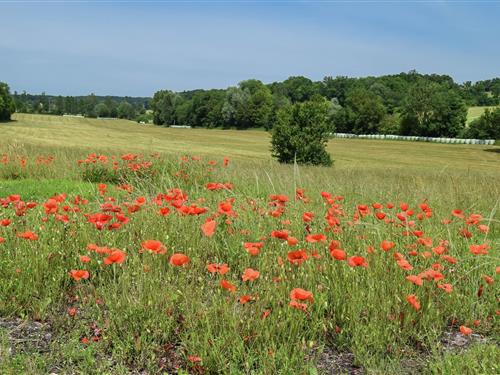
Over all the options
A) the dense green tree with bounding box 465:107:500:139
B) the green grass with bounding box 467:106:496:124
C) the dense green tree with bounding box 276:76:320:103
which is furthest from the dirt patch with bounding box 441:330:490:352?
the dense green tree with bounding box 276:76:320:103

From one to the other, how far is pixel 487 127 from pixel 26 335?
63873mm

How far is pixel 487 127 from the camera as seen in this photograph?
192 feet

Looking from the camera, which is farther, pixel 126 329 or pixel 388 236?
pixel 388 236

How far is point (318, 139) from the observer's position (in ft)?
75.2

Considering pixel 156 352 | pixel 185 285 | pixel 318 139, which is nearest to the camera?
pixel 156 352

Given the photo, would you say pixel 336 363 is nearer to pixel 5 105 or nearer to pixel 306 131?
pixel 306 131

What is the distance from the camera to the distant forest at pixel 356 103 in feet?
238

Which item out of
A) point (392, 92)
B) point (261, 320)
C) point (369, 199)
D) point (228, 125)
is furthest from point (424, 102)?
point (261, 320)

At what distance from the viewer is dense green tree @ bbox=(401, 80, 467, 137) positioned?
235 feet

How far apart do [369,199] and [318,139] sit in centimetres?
1649

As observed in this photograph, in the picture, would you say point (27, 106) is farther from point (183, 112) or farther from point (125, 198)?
point (125, 198)

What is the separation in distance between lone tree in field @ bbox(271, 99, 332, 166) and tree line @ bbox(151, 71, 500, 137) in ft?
113

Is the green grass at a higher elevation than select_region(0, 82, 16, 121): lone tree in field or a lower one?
higher

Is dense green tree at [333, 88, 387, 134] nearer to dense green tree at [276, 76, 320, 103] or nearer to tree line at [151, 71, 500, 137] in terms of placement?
tree line at [151, 71, 500, 137]
